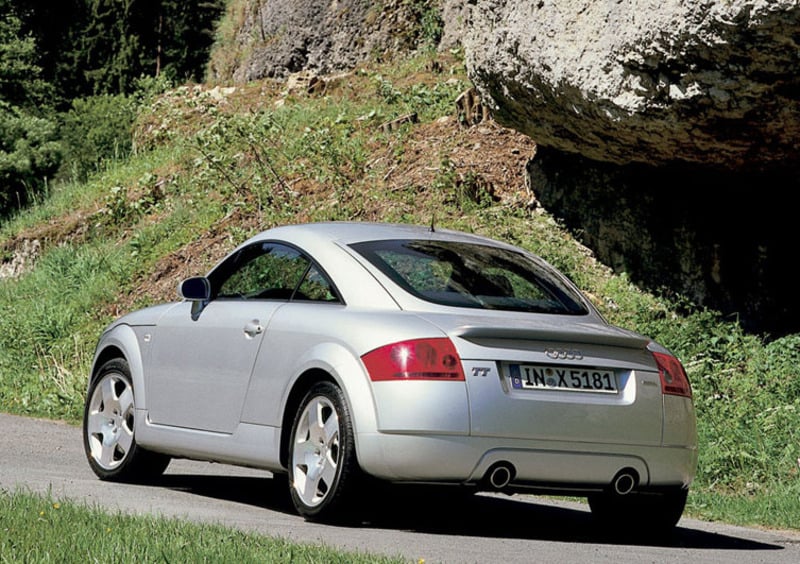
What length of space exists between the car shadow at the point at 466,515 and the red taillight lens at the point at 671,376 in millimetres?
833

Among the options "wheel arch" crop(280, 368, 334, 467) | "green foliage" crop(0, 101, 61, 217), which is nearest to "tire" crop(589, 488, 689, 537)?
"wheel arch" crop(280, 368, 334, 467)

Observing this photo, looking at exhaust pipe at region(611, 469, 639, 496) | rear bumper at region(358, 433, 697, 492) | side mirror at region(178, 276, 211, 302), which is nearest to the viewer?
rear bumper at region(358, 433, 697, 492)

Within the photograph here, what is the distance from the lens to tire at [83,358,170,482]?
29.2 ft

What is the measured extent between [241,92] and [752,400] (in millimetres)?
16007

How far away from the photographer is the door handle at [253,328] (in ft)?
25.5

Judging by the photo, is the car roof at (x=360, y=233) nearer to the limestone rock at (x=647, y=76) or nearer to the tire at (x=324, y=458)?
the tire at (x=324, y=458)

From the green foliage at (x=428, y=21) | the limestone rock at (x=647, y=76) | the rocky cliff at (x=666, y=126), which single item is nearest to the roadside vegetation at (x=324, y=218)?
the rocky cliff at (x=666, y=126)

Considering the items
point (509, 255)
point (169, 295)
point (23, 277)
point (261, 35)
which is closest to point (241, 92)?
point (261, 35)

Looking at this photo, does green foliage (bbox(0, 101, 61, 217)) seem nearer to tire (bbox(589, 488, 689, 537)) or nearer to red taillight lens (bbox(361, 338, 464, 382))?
tire (bbox(589, 488, 689, 537))

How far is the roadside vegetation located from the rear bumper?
7.79ft

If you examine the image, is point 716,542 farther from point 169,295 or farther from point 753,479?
point 169,295

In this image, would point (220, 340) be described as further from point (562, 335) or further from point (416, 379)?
point (562, 335)

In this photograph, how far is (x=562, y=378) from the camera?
22.7ft

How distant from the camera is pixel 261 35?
27250 mm
